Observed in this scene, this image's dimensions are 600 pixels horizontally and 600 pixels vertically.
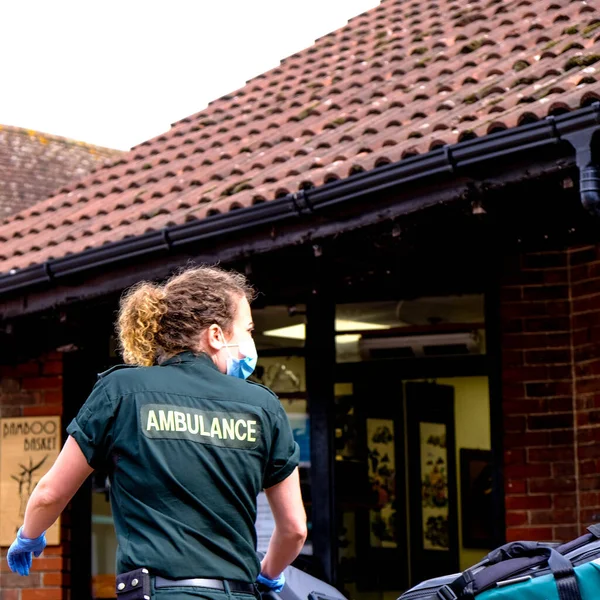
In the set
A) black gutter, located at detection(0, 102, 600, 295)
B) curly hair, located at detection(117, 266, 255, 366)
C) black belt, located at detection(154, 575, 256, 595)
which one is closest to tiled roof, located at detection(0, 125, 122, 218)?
black gutter, located at detection(0, 102, 600, 295)

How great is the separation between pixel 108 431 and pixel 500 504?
4023 mm

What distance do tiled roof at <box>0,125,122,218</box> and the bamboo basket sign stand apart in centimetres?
792

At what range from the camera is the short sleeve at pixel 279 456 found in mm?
2920

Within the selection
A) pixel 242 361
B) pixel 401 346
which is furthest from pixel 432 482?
pixel 242 361

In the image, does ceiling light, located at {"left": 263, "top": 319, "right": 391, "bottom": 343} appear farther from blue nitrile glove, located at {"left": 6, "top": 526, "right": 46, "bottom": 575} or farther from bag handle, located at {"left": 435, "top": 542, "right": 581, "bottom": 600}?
blue nitrile glove, located at {"left": 6, "top": 526, "right": 46, "bottom": 575}

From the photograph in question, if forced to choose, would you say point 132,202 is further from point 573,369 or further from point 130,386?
point 130,386

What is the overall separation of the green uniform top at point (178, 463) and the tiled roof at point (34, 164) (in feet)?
43.1

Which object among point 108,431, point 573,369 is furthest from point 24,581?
point 108,431

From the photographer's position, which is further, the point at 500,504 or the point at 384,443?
the point at 384,443

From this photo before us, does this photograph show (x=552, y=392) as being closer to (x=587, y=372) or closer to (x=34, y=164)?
(x=587, y=372)

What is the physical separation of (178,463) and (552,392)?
4.02m

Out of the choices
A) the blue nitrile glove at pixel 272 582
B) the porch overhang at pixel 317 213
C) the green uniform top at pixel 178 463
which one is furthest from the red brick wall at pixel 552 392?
the green uniform top at pixel 178 463

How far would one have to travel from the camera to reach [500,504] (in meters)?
6.43

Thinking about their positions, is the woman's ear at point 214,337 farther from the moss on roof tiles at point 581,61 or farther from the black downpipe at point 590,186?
the moss on roof tiles at point 581,61
